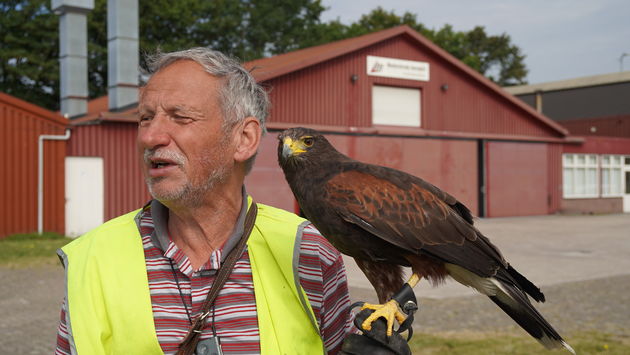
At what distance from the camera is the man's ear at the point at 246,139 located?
2412 millimetres

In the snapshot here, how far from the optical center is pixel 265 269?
7.48 feet

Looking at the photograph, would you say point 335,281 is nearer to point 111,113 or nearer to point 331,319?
point 331,319

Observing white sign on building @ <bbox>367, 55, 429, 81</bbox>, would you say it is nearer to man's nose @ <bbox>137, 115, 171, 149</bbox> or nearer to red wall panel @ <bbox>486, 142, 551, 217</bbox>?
red wall panel @ <bbox>486, 142, 551, 217</bbox>

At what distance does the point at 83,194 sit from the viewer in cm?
1808

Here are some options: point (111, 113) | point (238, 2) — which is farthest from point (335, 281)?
point (238, 2)

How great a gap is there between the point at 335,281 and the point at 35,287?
8.62 meters

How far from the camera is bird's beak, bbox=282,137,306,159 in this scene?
2881 mm

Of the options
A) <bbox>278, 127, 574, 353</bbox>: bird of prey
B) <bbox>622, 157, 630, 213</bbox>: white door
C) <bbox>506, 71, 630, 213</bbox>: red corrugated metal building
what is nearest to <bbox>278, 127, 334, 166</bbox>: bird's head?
<bbox>278, 127, 574, 353</bbox>: bird of prey

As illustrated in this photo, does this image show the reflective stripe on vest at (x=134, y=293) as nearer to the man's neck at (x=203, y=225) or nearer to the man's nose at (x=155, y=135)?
the man's neck at (x=203, y=225)

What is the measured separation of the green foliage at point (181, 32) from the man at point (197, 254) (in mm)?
27469

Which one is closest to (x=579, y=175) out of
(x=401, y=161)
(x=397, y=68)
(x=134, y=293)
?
(x=401, y=161)

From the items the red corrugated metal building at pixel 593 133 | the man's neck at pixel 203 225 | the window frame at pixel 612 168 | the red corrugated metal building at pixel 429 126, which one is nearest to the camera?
the man's neck at pixel 203 225

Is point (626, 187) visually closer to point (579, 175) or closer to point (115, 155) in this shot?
point (579, 175)

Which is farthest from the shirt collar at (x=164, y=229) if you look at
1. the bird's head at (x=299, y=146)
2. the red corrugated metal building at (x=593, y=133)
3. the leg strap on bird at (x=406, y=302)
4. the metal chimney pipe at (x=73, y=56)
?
the red corrugated metal building at (x=593, y=133)
